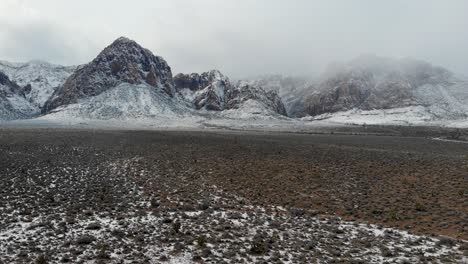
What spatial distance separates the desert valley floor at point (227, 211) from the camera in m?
14.9

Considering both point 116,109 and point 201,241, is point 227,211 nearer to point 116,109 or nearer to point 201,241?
point 201,241

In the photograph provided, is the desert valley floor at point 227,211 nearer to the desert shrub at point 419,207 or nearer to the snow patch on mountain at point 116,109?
the desert shrub at point 419,207

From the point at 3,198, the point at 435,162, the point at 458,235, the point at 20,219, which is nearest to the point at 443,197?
the point at 458,235

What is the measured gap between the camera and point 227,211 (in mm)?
21188

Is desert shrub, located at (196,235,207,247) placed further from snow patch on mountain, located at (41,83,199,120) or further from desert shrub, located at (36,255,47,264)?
snow patch on mountain, located at (41,83,199,120)

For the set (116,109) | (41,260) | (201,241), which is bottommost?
(201,241)

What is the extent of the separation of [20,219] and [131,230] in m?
5.89

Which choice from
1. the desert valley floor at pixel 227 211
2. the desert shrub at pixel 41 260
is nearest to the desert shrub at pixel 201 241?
the desert valley floor at pixel 227 211

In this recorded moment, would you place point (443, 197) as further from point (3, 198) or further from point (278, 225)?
point (3, 198)

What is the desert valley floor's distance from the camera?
585 inches

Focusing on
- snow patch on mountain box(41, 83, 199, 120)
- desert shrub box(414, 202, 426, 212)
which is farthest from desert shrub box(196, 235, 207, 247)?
snow patch on mountain box(41, 83, 199, 120)

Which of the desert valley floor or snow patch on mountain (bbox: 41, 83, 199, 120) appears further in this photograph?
snow patch on mountain (bbox: 41, 83, 199, 120)


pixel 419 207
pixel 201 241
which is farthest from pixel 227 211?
pixel 419 207

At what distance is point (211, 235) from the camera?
55.3 ft
